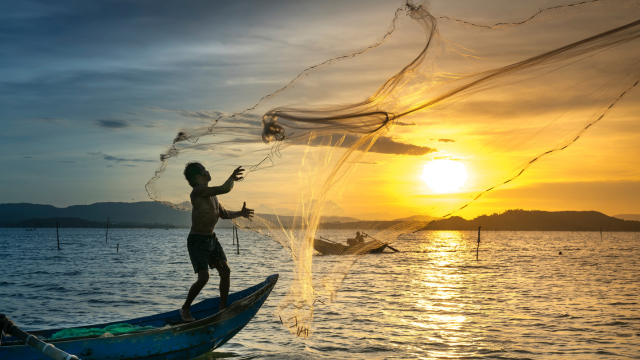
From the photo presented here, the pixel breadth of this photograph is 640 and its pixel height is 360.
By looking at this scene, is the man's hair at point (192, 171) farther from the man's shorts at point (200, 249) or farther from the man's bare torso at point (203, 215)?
the man's shorts at point (200, 249)

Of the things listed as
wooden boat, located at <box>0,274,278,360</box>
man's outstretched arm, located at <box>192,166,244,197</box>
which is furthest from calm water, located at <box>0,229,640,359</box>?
man's outstretched arm, located at <box>192,166,244,197</box>

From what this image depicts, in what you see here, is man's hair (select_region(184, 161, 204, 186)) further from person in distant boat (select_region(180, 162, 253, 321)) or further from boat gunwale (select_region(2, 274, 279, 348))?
boat gunwale (select_region(2, 274, 279, 348))

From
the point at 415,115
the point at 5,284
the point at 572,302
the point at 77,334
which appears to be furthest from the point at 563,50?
the point at 5,284

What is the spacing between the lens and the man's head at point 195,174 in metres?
7.01

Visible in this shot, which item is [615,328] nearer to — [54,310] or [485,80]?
[485,80]

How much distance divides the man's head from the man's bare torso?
0.26 metres

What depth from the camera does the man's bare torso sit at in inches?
274

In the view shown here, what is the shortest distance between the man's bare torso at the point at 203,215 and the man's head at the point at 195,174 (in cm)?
26

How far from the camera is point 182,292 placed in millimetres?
21219

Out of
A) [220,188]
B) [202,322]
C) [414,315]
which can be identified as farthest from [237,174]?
[414,315]

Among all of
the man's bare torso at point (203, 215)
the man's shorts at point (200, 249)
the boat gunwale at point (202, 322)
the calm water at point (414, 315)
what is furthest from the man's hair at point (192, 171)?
the calm water at point (414, 315)

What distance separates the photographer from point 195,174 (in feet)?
23.0

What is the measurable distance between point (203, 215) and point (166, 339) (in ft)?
6.52

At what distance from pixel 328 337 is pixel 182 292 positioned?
1178cm
